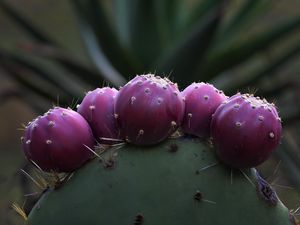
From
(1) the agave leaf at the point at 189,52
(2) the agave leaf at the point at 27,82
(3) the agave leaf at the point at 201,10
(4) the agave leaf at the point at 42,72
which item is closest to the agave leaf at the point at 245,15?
(3) the agave leaf at the point at 201,10

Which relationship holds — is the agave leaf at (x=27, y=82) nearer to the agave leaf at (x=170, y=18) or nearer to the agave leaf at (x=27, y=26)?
the agave leaf at (x=27, y=26)

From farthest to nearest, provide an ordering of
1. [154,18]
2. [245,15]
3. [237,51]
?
[245,15], [154,18], [237,51]

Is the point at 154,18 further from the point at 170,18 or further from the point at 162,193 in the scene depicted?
the point at 162,193

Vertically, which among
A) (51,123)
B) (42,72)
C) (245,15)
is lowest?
(51,123)

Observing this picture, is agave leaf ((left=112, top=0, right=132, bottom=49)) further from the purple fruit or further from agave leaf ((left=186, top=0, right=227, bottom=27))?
the purple fruit

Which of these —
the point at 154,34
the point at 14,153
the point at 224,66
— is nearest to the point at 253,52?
the point at 224,66

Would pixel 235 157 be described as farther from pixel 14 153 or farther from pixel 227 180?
pixel 14 153

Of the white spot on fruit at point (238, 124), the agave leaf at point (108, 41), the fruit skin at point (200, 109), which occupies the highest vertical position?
the agave leaf at point (108, 41)

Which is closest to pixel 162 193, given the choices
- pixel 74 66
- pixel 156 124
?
pixel 156 124
